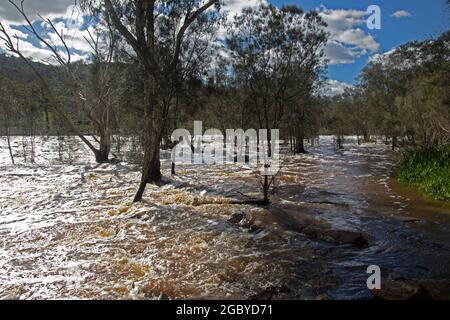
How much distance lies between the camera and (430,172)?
40.6 ft

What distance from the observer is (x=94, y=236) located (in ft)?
24.0

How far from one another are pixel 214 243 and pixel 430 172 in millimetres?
9493

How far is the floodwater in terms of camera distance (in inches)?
194

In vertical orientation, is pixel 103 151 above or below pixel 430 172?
above

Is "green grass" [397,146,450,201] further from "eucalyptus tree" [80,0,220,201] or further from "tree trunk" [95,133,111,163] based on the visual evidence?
"tree trunk" [95,133,111,163]

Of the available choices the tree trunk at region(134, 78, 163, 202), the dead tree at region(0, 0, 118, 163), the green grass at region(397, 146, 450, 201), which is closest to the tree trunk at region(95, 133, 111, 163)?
the dead tree at region(0, 0, 118, 163)

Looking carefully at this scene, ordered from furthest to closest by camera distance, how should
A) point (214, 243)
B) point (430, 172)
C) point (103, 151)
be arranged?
point (103, 151) → point (430, 172) → point (214, 243)

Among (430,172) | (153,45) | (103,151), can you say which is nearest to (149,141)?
(153,45)

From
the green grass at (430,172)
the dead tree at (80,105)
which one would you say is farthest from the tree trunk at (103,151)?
the green grass at (430,172)

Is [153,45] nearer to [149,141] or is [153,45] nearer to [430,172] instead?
[149,141]

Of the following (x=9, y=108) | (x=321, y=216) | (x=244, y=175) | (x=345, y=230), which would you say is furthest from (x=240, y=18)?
(x=9, y=108)

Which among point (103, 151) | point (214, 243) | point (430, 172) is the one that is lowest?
point (214, 243)

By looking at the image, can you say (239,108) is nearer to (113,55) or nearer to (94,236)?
(113,55)

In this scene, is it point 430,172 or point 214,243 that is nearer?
point 214,243
